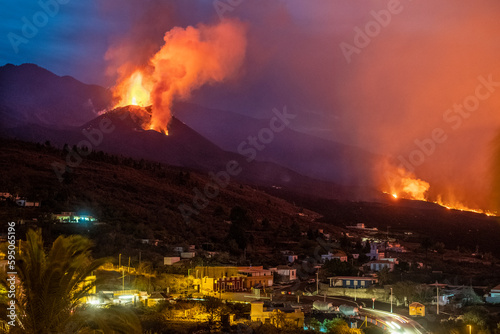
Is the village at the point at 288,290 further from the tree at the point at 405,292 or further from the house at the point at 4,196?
the house at the point at 4,196

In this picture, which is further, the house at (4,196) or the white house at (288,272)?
the house at (4,196)

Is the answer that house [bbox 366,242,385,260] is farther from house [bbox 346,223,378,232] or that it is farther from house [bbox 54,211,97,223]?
house [bbox 346,223,378,232]

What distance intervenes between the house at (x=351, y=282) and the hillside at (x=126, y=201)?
7833 mm

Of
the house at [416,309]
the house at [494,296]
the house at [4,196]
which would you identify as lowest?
the house at [416,309]

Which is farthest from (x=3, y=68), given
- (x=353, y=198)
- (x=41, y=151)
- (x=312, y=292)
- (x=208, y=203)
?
(x=312, y=292)

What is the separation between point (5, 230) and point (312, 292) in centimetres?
1354

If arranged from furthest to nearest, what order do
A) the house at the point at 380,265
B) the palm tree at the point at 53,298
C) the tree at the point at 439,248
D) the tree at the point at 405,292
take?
the tree at the point at 439,248 → the house at the point at 380,265 → the tree at the point at 405,292 → the palm tree at the point at 53,298

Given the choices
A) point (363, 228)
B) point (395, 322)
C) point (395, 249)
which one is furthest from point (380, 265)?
point (363, 228)

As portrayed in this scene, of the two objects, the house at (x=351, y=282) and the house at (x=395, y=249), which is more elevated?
the house at (x=395, y=249)

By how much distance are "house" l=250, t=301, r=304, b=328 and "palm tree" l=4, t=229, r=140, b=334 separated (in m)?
10.8

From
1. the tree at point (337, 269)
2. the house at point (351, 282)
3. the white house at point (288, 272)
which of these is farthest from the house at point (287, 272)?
the house at point (351, 282)

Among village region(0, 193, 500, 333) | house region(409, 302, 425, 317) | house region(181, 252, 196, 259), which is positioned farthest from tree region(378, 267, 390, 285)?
house region(181, 252, 196, 259)

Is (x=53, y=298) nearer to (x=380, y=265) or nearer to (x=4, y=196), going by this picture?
(x=380, y=265)

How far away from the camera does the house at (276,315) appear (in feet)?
58.6
